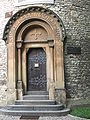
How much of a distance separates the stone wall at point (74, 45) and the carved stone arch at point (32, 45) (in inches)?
15.3

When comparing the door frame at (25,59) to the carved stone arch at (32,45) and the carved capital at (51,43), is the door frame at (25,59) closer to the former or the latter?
the carved stone arch at (32,45)

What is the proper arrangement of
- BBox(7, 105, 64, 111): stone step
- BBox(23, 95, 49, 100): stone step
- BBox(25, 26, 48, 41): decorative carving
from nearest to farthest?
BBox(7, 105, 64, 111): stone step
BBox(23, 95, 49, 100): stone step
BBox(25, 26, 48, 41): decorative carving

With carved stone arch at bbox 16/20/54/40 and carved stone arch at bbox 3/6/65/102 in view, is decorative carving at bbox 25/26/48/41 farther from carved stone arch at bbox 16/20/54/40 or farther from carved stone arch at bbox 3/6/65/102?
carved stone arch at bbox 16/20/54/40

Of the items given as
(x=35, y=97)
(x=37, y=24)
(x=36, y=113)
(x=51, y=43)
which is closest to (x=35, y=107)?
(x=36, y=113)

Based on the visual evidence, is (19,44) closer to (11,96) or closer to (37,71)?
(37,71)

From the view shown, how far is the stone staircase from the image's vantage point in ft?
29.1

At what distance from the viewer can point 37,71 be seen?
10805mm

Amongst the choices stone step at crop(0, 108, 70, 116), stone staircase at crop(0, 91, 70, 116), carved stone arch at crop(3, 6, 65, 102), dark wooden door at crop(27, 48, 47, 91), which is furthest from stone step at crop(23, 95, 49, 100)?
stone step at crop(0, 108, 70, 116)

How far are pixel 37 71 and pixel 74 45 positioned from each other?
2093 millimetres

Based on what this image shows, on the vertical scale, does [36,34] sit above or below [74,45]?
above

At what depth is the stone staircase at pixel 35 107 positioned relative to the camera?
8.88 metres

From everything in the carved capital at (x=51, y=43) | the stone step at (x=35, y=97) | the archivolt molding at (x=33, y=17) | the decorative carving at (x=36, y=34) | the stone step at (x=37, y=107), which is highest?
the archivolt molding at (x=33, y=17)

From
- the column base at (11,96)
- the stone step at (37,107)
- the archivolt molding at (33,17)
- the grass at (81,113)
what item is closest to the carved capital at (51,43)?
the archivolt molding at (33,17)

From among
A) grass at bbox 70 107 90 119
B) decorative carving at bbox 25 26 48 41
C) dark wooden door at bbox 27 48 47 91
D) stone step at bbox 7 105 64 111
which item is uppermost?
decorative carving at bbox 25 26 48 41
